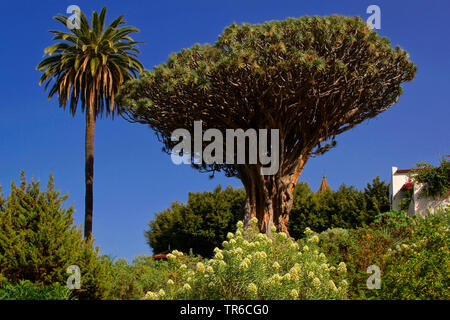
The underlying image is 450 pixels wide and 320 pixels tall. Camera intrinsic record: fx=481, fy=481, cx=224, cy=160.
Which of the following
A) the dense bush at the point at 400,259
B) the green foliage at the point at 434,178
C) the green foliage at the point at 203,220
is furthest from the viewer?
the green foliage at the point at 203,220

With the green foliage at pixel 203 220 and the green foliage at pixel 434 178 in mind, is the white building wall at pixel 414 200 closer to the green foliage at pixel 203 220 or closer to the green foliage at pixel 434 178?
the green foliage at pixel 434 178

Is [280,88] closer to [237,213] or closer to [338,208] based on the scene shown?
[338,208]

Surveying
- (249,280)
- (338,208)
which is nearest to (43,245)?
(249,280)

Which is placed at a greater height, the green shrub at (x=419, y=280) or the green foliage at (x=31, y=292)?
the green shrub at (x=419, y=280)

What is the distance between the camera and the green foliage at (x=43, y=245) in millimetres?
9750

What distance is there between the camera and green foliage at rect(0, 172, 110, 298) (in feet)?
32.0

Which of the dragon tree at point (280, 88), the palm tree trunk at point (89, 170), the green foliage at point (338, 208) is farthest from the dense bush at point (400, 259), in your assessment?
the palm tree trunk at point (89, 170)

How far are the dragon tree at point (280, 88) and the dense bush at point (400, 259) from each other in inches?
178

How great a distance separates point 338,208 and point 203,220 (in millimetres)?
8890

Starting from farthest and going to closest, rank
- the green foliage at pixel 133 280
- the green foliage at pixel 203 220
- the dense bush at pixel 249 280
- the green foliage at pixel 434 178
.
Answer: the green foliage at pixel 203 220 → the green foliage at pixel 434 178 → the green foliage at pixel 133 280 → the dense bush at pixel 249 280

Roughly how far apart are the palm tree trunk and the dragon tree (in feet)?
11.0

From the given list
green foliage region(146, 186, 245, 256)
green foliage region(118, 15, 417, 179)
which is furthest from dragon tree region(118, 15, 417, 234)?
green foliage region(146, 186, 245, 256)
